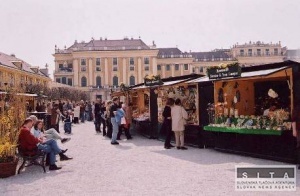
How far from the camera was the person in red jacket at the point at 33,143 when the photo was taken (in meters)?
8.73

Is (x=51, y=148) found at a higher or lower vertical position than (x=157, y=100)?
lower

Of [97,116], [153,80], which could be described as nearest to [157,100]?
[153,80]

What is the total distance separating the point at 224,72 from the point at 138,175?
3984 millimetres

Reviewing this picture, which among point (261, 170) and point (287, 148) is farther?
point (287, 148)

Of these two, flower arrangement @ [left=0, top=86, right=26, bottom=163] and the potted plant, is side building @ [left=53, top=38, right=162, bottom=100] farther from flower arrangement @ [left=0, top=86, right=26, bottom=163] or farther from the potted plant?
the potted plant

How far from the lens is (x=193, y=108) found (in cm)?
1323

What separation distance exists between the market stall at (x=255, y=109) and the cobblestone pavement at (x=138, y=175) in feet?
1.27

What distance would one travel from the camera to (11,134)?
9320 millimetres

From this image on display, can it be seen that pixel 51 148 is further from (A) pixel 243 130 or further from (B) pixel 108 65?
(B) pixel 108 65

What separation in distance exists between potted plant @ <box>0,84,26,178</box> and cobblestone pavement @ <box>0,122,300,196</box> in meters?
0.28

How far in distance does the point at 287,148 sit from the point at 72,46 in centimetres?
8842

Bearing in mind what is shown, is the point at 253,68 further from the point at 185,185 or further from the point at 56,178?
the point at 56,178

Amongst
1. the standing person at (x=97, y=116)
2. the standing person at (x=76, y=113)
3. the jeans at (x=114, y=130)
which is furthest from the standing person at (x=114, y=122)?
the standing person at (x=76, y=113)

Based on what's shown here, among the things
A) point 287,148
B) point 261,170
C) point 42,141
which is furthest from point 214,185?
point 42,141
